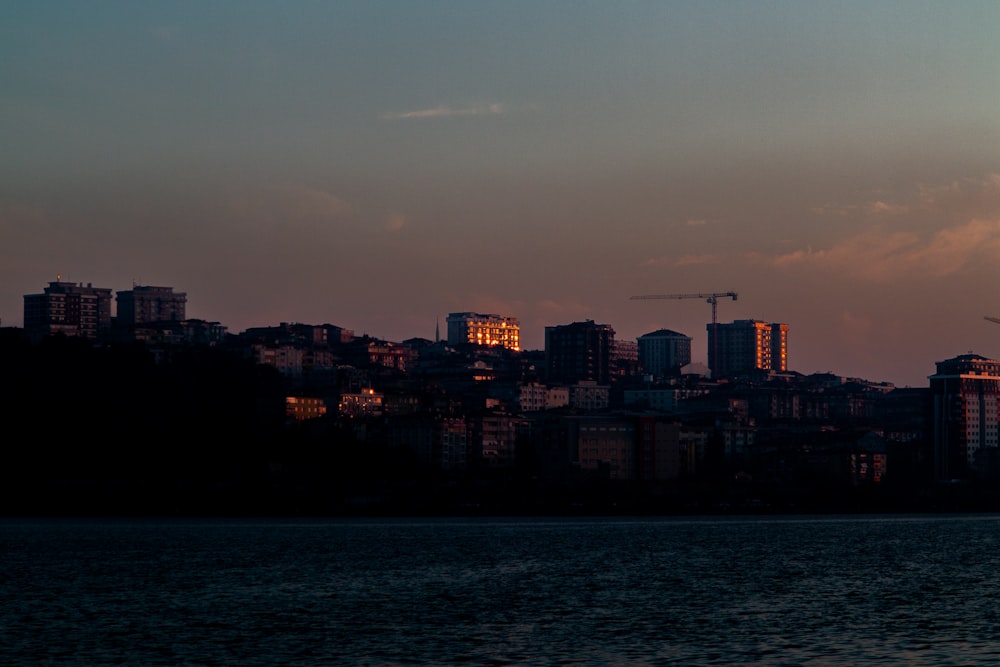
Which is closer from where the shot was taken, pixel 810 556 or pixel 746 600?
pixel 746 600

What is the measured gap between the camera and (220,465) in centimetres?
15900

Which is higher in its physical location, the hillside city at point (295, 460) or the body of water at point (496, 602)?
the hillside city at point (295, 460)

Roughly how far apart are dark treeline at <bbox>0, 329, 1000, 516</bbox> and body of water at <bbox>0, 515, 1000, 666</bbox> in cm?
5730

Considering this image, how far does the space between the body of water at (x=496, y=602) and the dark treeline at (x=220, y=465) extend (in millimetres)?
57305

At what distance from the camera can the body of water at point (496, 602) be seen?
37.8 meters

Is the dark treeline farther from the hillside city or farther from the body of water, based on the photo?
the body of water

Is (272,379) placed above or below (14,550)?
above

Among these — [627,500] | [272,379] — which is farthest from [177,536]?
[272,379]

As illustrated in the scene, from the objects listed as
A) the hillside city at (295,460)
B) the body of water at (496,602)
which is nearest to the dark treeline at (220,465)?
the hillside city at (295,460)

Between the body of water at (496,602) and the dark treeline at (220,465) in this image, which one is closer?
the body of water at (496,602)

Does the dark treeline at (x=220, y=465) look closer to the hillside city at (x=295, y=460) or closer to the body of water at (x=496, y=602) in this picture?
the hillside city at (x=295, y=460)

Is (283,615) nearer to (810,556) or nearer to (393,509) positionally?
(810,556)

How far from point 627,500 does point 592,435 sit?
66.3ft

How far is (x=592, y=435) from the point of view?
192 meters
